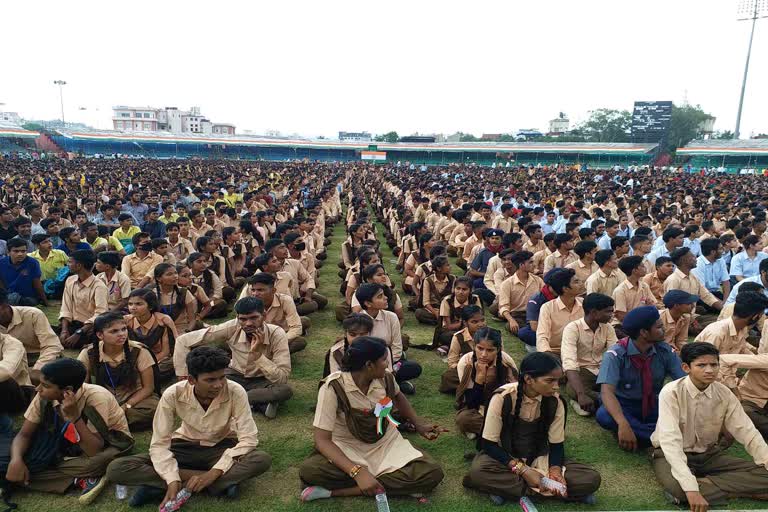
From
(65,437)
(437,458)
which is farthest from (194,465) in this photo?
(437,458)

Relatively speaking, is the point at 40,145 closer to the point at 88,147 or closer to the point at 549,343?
the point at 88,147

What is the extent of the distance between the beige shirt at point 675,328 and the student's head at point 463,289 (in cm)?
181

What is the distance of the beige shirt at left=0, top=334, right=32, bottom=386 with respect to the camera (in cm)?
385

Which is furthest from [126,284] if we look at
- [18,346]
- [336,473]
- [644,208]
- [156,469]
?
[644,208]

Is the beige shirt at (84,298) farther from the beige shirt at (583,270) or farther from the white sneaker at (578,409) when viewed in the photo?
the beige shirt at (583,270)

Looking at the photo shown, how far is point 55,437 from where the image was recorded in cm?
340

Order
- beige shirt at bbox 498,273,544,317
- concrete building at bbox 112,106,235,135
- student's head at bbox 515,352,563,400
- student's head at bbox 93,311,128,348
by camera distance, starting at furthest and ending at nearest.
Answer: concrete building at bbox 112,106,235,135 < beige shirt at bbox 498,273,544,317 < student's head at bbox 93,311,128,348 < student's head at bbox 515,352,563,400

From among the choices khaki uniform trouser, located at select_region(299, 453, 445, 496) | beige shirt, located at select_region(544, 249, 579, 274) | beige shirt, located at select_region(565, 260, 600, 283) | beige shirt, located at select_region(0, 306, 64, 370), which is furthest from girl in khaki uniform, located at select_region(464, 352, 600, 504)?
beige shirt, located at select_region(544, 249, 579, 274)

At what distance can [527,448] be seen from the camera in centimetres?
332

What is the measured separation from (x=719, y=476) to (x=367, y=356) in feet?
7.76

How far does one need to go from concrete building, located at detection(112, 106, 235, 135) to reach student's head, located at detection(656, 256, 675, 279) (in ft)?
304

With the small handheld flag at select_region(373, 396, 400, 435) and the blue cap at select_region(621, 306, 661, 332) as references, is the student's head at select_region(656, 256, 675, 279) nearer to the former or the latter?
the blue cap at select_region(621, 306, 661, 332)

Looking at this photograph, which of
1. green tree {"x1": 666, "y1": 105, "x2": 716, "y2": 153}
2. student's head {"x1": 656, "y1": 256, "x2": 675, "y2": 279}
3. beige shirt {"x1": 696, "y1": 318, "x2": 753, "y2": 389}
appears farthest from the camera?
green tree {"x1": 666, "y1": 105, "x2": 716, "y2": 153}

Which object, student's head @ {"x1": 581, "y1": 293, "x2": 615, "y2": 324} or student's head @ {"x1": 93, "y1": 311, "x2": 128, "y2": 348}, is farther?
student's head @ {"x1": 581, "y1": 293, "x2": 615, "y2": 324}
